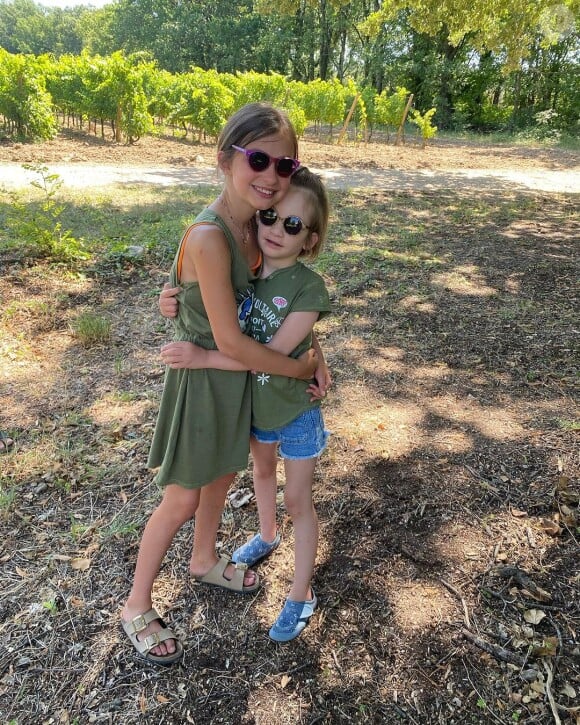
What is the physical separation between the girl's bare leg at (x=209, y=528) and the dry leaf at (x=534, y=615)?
103cm

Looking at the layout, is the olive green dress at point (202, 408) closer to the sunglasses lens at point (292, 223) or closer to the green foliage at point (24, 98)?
the sunglasses lens at point (292, 223)

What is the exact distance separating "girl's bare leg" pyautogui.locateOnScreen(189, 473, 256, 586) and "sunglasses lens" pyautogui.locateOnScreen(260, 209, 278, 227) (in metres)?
0.88

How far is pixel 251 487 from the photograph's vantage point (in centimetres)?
258

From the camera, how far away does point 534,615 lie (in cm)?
186

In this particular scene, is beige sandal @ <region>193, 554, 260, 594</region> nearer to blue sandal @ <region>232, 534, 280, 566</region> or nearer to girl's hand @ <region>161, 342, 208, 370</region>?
blue sandal @ <region>232, 534, 280, 566</region>

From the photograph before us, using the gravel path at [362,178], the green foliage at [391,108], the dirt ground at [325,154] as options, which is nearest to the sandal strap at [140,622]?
the gravel path at [362,178]

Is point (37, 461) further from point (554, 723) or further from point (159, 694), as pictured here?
point (554, 723)


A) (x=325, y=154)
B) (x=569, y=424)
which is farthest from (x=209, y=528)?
(x=325, y=154)

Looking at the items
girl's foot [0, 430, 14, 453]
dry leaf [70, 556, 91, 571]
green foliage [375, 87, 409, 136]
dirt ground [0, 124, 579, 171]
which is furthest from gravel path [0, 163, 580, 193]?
dry leaf [70, 556, 91, 571]

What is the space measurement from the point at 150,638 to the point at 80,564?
0.54 meters

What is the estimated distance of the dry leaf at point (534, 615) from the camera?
184 centimetres

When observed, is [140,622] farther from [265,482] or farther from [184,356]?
[184,356]

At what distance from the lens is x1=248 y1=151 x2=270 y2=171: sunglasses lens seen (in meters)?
1.35

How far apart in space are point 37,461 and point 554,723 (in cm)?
247
